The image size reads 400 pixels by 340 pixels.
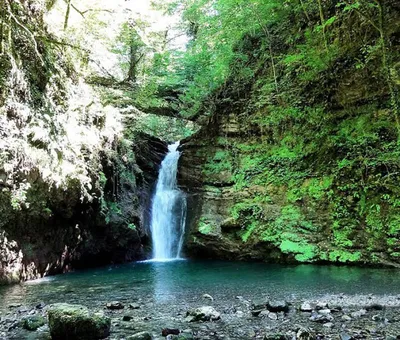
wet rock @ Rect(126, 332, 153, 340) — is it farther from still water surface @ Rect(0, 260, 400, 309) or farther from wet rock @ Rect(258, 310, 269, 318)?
still water surface @ Rect(0, 260, 400, 309)

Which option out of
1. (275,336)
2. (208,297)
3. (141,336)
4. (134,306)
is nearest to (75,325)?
(141,336)

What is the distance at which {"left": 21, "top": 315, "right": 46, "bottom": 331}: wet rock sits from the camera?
4.15 metres

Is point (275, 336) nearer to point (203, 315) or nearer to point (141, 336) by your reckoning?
point (203, 315)

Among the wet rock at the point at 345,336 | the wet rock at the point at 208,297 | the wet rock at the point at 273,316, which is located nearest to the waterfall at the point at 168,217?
the wet rock at the point at 208,297

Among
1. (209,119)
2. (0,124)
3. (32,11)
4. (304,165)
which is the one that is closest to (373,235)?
(304,165)

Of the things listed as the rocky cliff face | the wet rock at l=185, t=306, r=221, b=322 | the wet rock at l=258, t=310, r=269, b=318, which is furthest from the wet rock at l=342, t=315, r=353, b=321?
the rocky cliff face

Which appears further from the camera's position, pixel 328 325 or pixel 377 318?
pixel 377 318

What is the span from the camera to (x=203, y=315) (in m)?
4.46

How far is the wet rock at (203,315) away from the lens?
14.5ft

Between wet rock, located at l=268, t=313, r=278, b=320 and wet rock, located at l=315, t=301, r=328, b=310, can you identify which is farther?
wet rock, located at l=315, t=301, r=328, b=310

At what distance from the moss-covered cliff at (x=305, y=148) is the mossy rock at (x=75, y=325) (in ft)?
22.4

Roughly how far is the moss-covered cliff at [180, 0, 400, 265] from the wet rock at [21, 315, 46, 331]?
22.6ft

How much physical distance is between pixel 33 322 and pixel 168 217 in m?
9.35

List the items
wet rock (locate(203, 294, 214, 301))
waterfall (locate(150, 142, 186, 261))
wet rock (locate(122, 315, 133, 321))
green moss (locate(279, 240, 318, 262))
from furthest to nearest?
waterfall (locate(150, 142, 186, 261)), green moss (locate(279, 240, 318, 262)), wet rock (locate(203, 294, 214, 301)), wet rock (locate(122, 315, 133, 321))
